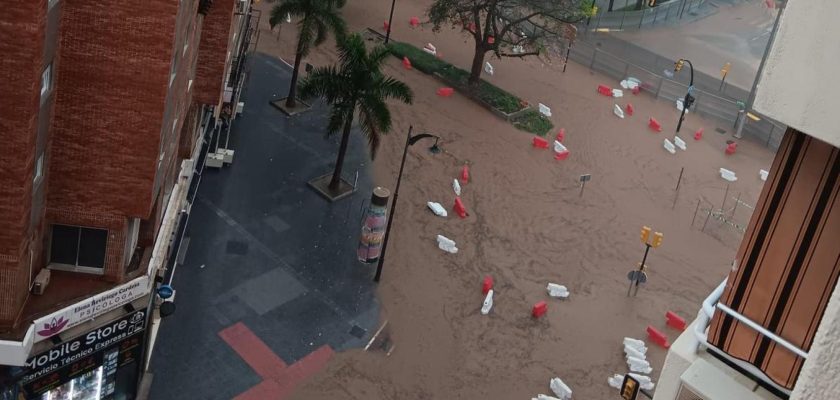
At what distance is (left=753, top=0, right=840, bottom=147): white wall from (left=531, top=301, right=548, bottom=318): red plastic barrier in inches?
1115

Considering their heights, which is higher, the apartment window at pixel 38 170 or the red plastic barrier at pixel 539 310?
the apartment window at pixel 38 170

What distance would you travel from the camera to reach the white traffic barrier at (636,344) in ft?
107

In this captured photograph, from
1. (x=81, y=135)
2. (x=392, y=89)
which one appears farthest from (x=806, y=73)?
(x=392, y=89)

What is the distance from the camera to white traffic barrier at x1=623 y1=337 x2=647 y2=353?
3262 centimetres

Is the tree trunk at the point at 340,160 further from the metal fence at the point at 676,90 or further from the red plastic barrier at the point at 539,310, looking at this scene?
the metal fence at the point at 676,90

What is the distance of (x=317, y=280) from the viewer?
33.6 m

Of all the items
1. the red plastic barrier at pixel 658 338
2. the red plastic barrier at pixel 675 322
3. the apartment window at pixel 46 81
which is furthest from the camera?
the red plastic barrier at pixel 675 322

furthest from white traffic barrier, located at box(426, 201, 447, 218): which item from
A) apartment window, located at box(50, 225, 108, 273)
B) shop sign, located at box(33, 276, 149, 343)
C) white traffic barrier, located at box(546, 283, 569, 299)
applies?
apartment window, located at box(50, 225, 108, 273)

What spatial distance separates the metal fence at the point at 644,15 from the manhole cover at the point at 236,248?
39.8 m

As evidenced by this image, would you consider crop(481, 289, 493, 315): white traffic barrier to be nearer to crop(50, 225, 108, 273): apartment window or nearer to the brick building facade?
the brick building facade

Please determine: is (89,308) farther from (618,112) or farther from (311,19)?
(618,112)

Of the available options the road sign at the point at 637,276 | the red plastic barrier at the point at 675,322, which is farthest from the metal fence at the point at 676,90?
the red plastic barrier at the point at 675,322

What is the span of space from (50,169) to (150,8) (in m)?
4.73

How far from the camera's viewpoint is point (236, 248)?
34.2 m
